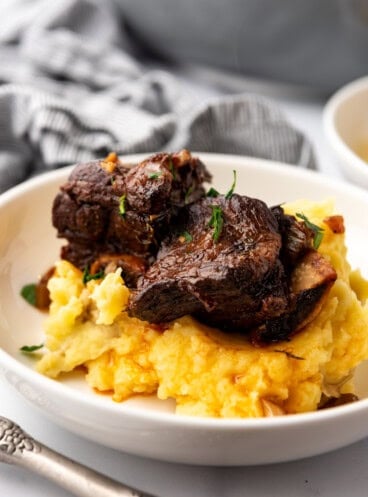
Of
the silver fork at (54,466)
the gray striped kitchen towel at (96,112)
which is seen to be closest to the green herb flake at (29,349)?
the silver fork at (54,466)

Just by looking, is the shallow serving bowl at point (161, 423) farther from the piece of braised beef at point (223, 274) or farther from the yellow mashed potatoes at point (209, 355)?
the piece of braised beef at point (223, 274)

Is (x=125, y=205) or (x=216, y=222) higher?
(x=216, y=222)

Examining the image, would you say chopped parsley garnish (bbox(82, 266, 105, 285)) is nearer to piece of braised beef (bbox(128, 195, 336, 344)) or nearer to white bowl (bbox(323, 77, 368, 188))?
piece of braised beef (bbox(128, 195, 336, 344))

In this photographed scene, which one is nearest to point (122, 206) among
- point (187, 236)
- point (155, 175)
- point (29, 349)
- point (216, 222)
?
point (155, 175)

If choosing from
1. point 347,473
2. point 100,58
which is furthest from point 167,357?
point 100,58

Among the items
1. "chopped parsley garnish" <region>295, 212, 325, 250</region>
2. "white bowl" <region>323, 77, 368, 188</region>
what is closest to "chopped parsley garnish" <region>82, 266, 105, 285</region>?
"chopped parsley garnish" <region>295, 212, 325, 250</region>

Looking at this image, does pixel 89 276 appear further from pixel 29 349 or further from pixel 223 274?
pixel 223 274
